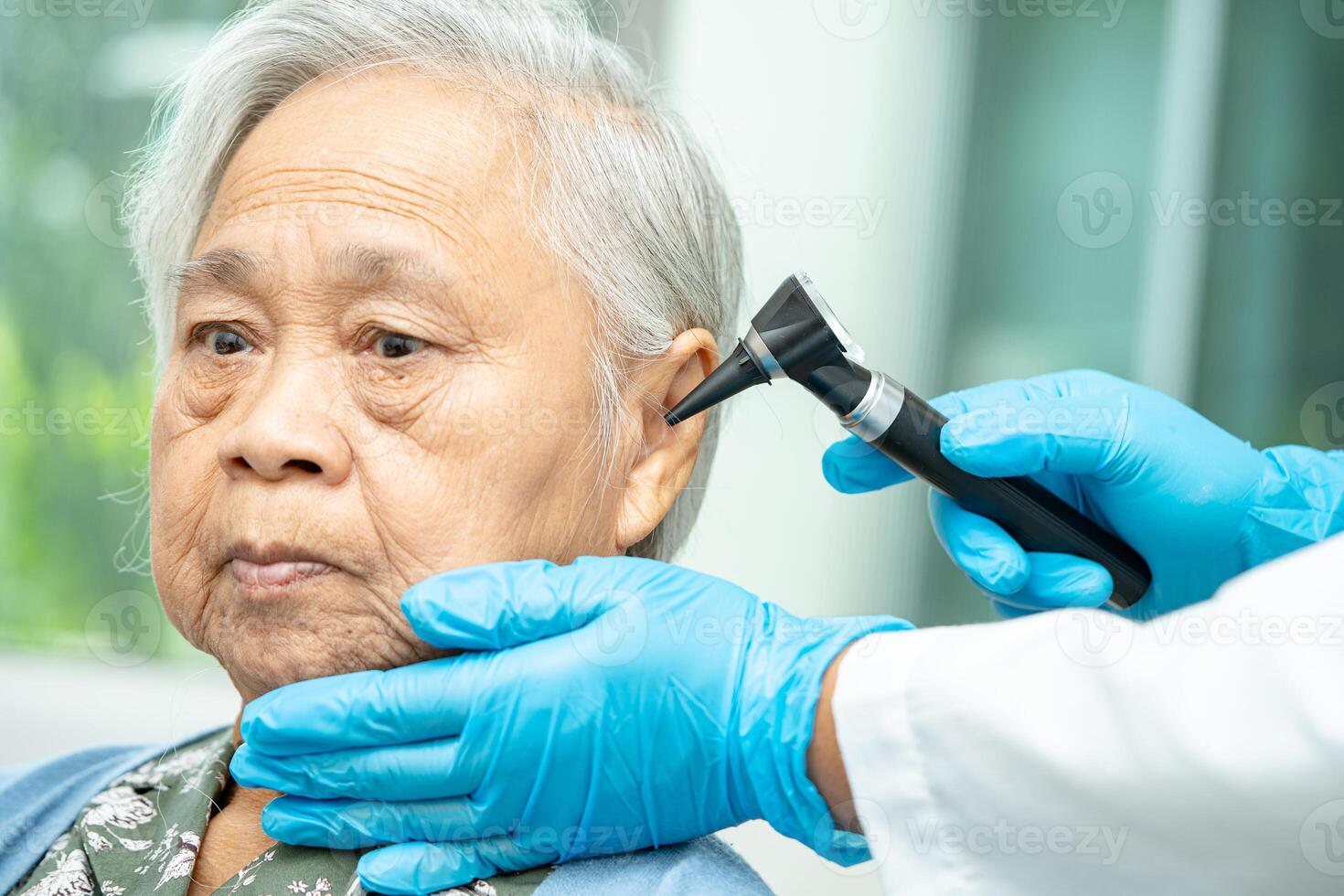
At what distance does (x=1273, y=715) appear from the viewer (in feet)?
2.44

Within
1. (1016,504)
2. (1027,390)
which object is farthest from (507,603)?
(1027,390)

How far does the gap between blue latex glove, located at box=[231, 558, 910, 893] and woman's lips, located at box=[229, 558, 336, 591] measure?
9 cm

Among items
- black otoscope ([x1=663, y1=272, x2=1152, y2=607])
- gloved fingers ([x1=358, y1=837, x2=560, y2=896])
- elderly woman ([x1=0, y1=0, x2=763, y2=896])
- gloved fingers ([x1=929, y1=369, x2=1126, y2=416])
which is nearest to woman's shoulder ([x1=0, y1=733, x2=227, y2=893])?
elderly woman ([x1=0, y1=0, x2=763, y2=896])

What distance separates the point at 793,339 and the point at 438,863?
0.58 metres

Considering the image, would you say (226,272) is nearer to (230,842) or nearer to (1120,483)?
(230,842)

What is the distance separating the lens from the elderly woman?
39.2 inches

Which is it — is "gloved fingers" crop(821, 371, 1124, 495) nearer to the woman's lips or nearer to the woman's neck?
the woman's lips

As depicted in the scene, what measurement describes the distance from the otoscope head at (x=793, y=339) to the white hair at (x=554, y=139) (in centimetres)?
15

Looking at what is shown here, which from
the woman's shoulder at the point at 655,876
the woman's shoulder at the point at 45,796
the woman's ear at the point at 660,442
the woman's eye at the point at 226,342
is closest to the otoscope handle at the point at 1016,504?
the woman's ear at the point at 660,442

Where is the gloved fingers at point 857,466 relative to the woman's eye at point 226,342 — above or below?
below

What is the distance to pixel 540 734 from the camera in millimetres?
958

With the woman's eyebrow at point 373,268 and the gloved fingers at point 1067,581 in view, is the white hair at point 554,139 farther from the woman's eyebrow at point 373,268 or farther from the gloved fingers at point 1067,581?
the gloved fingers at point 1067,581

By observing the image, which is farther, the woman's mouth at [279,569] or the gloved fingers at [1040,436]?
the gloved fingers at [1040,436]

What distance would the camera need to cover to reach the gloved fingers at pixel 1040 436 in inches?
42.9
